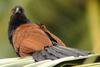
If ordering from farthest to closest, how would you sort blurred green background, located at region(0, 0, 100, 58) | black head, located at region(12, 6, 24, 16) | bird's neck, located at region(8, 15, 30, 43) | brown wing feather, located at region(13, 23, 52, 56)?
1. blurred green background, located at region(0, 0, 100, 58)
2. black head, located at region(12, 6, 24, 16)
3. bird's neck, located at region(8, 15, 30, 43)
4. brown wing feather, located at region(13, 23, 52, 56)

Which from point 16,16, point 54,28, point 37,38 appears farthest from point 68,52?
point 54,28

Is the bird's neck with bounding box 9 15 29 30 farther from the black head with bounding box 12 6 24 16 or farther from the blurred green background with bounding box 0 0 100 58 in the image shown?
the blurred green background with bounding box 0 0 100 58

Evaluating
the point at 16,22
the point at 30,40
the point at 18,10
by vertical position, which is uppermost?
the point at 18,10

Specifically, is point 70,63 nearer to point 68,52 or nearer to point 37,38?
point 68,52

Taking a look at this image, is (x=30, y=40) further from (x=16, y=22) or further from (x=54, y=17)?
(x=54, y=17)

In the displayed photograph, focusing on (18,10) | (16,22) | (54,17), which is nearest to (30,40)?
(16,22)

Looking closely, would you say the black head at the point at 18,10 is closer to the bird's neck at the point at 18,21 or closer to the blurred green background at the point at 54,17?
the bird's neck at the point at 18,21

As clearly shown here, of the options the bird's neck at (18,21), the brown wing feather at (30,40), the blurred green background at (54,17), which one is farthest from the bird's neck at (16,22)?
the brown wing feather at (30,40)

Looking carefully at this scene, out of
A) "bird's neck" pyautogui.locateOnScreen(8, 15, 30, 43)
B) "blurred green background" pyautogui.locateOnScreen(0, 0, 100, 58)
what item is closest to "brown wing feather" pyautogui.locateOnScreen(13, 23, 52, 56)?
"bird's neck" pyautogui.locateOnScreen(8, 15, 30, 43)
